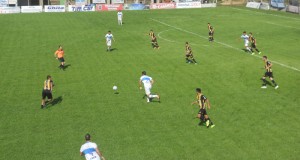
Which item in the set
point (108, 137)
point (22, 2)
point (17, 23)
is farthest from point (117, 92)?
point (22, 2)

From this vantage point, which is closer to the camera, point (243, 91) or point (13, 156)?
point (13, 156)

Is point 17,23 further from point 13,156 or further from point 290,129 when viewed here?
point 290,129

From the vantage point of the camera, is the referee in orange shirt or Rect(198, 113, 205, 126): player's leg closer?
Rect(198, 113, 205, 126): player's leg

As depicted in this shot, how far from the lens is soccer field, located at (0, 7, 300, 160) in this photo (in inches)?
749

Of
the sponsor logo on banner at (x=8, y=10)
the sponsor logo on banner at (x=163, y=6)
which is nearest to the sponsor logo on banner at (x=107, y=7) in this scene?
the sponsor logo on banner at (x=163, y=6)

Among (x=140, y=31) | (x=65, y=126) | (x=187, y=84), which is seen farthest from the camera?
(x=140, y=31)

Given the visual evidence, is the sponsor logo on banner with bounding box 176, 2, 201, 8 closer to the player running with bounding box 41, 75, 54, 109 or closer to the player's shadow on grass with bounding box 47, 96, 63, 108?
the player's shadow on grass with bounding box 47, 96, 63, 108

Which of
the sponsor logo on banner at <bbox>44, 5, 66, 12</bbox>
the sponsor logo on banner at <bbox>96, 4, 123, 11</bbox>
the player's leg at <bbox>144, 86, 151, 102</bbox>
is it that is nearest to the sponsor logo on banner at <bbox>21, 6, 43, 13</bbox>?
the sponsor logo on banner at <bbox>44, 5, 66, 12</bbox>

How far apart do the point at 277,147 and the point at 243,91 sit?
948 centimetres

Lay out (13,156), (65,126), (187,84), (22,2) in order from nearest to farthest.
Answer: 1. (13,156)
2. (65,126)
3. (187,84)
4. (22,2)

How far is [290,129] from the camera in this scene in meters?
21.0

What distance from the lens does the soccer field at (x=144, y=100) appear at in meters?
19.0

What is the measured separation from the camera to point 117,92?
92.3 ft

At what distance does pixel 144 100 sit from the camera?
85.9 feet
